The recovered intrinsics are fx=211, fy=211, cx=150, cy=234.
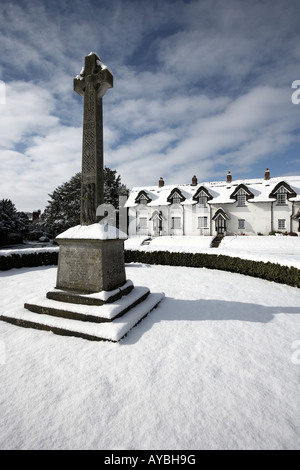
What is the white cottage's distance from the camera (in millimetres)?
25453

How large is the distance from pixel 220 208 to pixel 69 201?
892 inches

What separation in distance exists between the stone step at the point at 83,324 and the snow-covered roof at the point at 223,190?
2493cm

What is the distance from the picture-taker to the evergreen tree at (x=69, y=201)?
31.1 metres

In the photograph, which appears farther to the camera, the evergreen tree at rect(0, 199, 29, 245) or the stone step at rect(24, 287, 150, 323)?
the evergreen tree at rect(0, 199, 29, 245)

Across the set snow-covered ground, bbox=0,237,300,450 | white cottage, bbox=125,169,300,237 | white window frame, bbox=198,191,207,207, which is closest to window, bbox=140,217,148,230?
white cottage, bbox=125,169,300,237

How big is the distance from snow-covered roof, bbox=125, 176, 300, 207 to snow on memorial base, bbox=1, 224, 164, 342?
24122 mm

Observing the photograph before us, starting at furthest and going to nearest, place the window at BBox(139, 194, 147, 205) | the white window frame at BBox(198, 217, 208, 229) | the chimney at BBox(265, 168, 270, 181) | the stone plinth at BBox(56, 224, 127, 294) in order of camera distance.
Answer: the window at BBox(139, 194, 147, 205) < the chimney at BBox(265, 168, 270, 181) < the white window frame at BBox(198, 217, 208, 229) < the stone plinth at BBox(56, 224, 127, 294)

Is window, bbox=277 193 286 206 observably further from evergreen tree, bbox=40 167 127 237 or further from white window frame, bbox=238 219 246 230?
evergreen tree, bbox=40 167 127 237

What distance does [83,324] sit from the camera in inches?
170

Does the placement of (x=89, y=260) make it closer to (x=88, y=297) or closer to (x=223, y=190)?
(x=88, y=297)

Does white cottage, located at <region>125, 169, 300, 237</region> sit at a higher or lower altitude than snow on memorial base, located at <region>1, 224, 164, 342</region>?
higher

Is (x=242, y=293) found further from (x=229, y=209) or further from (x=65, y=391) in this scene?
(x=229, y=209)
